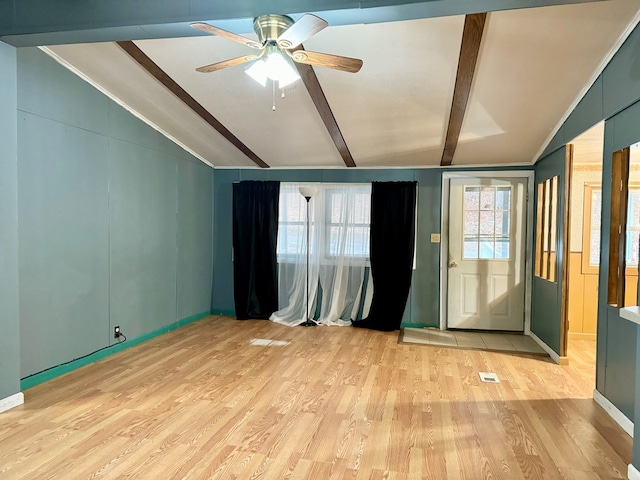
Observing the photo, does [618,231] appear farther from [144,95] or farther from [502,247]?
[144,95]

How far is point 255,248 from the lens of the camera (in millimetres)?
6094

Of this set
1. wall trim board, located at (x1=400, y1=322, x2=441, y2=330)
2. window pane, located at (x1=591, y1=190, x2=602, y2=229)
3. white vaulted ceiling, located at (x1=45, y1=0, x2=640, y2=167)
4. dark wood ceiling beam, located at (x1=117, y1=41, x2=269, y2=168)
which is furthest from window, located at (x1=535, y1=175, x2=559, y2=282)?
dark wood ceiling beam, located at (x1=117, y1=41, x2=269, y2=168)

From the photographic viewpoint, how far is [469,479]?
2330 mm

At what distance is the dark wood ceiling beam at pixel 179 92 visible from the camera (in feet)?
11.3

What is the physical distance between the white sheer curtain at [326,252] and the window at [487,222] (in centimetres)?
127

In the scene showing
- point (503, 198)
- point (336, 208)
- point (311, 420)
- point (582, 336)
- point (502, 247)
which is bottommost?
point (311, 420)

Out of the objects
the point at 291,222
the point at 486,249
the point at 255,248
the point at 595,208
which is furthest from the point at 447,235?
the point at 255,248

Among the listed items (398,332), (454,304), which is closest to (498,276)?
(454,304)

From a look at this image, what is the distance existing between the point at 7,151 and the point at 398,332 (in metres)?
4.35

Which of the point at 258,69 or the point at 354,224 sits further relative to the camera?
the point at 354,224

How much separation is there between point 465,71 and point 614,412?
2.64 m

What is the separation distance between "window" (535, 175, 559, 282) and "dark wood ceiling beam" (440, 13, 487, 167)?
1102 mm

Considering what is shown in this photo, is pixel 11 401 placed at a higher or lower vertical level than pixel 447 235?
lower

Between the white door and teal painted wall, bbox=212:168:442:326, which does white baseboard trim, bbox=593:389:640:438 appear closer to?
the white door
